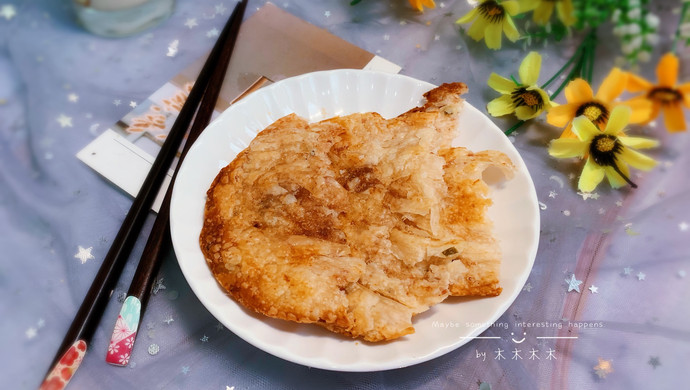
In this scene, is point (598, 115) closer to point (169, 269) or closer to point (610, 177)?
point (610, 177)

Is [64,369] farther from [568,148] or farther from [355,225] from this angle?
[568,148]

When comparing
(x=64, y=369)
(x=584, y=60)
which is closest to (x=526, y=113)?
(x=584, y=60)

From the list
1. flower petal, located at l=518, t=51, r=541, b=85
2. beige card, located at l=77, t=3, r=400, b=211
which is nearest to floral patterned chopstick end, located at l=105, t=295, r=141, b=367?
beige card, located at l=77, t=3, r=400, b=211

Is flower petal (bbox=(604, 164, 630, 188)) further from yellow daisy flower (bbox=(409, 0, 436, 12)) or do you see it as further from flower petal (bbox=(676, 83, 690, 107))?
yellow daisy flower (bbox=(409, 0, 436, 12))

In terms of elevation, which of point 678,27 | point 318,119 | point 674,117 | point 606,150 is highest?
point 678,27

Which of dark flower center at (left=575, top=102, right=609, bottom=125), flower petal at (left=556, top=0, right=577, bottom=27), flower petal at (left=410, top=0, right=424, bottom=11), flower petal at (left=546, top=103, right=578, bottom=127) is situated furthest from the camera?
flower petal at (left=410, top=0, right=424, bottom=11)

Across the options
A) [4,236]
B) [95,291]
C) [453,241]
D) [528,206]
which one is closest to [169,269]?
[95,291]
